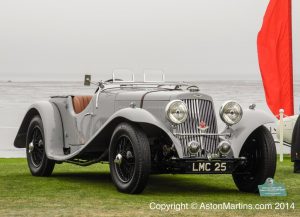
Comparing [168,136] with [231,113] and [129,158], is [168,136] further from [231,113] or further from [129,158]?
[231,113]

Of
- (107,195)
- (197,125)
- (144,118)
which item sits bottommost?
(107,195)

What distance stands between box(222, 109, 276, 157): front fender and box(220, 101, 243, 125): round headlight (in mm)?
134

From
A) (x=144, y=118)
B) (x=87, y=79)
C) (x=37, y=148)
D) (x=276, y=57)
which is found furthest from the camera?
(x=276, y=57)

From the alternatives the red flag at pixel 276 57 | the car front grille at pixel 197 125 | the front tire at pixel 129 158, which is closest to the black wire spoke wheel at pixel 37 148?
the front tire at pixel 129 158

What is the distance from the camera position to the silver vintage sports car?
9.47 meters

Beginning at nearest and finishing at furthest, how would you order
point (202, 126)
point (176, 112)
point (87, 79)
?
1. point (176, 112)
2. point (202, 126)
3. point (87, 79)

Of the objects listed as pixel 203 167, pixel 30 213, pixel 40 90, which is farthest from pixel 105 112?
pixel 40 90

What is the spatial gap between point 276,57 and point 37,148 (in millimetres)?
8601

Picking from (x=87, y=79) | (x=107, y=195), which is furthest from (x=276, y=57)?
(x=107, y=195)

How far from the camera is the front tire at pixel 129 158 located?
9336 millimetres

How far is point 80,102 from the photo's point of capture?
11.7 meters

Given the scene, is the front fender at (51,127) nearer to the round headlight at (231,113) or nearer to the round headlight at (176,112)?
the round headlight at (176,112)

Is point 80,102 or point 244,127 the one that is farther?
point 80,102

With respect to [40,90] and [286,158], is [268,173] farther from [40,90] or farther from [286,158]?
[40,90]
